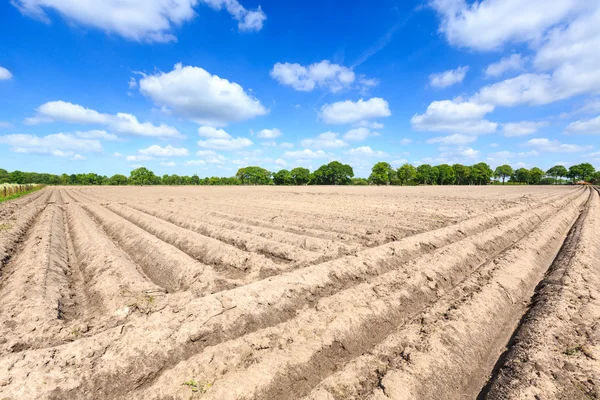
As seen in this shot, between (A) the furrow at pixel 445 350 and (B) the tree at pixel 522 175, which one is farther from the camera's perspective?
(B) the tree at pixel 522 175

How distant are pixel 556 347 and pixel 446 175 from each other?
423ft

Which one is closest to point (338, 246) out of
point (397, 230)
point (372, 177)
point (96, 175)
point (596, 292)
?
point (397, 230)

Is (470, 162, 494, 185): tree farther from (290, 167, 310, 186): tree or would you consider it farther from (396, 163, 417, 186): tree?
(290, 167, 310, 186): tree

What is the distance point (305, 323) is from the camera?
392 centimetres

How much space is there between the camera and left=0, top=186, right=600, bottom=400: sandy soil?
287cm

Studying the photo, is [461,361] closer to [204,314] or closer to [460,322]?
[460,322]

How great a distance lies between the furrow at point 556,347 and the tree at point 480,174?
13384cm

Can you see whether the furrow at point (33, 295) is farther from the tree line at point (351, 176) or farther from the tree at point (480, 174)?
the tree at point (480, 174)

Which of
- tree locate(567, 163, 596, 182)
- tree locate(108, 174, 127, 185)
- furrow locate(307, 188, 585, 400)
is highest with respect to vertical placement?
tree locate(567, 163, 596, 182)

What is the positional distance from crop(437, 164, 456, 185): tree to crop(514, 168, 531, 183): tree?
41754 mm

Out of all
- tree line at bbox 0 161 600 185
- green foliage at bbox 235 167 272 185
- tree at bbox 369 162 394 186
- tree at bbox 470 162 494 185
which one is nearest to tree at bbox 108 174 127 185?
tree line at bbox 0 161 600 185

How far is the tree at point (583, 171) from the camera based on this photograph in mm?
117500

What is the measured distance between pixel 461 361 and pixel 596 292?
3942mm

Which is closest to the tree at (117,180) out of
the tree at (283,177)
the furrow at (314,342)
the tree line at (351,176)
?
the tree line at (351,176)
